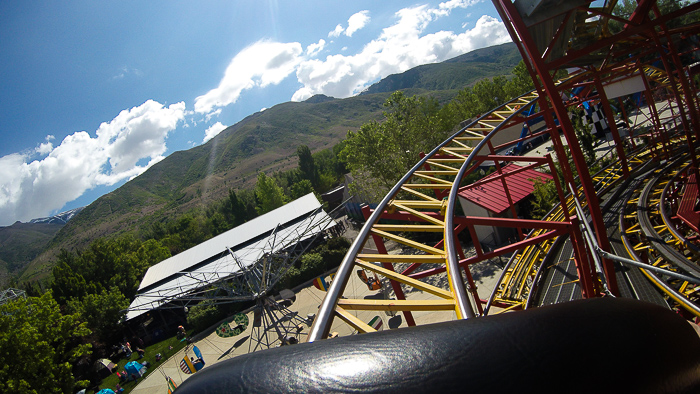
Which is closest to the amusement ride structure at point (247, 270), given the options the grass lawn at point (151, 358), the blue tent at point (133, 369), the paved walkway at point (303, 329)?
the paved walkway at point (303, 329)

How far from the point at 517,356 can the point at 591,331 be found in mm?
296

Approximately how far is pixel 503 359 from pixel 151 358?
2972 centimetres

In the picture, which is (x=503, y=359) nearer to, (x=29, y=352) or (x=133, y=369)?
(x=29, y=352)

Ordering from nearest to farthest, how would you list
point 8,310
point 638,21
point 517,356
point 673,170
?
point 517,356
point 638,21
point 673,170
point 8,310

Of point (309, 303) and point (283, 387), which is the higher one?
point (283, 387)

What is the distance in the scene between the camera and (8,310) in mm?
16594

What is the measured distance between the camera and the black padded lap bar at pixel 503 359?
77 cm

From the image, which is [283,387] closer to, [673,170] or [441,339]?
[441,339]

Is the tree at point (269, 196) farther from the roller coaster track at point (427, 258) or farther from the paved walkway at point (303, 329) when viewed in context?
the roller coaster track at point (427, 258)

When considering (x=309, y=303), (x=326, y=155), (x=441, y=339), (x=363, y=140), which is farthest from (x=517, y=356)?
(x=326, y=155)

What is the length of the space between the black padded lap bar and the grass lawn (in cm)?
2541

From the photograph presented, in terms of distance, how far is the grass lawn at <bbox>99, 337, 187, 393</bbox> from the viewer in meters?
21.5

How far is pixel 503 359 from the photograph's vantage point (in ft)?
2.60

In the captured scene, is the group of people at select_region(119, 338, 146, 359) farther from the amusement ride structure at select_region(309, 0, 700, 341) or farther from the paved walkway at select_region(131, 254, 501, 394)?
the amusement ride structure at select_region(309, 0, 700, 341)
